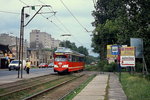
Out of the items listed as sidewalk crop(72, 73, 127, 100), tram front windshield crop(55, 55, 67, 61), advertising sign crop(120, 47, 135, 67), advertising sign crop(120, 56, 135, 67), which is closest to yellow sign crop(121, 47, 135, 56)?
advertising sign crop(120, 47, 135, 67)

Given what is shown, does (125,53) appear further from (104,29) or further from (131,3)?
(104,29)

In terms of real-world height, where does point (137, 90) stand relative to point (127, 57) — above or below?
below

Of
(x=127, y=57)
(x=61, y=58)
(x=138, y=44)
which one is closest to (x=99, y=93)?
(x=127, y=57)

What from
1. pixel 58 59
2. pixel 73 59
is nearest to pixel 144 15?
pixel 58 59

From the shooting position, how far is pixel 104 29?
208ft

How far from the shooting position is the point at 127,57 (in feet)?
79.6

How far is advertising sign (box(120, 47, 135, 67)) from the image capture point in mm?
24047

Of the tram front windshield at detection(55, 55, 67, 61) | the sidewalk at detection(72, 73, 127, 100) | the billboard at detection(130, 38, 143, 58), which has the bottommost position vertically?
the sidewalk at detection(72, 73, 127, 100)

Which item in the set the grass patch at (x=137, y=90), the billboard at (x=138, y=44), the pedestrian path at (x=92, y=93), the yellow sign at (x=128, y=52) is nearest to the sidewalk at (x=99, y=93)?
the pedestrian path at (x=92, y=93)

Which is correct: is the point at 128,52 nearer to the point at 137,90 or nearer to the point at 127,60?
the point at 127,60

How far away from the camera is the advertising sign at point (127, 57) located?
2405 centimetres

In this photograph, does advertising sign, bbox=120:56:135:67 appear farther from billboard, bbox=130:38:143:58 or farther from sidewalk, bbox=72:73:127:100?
sidewalk, bbox=72:73:127:100

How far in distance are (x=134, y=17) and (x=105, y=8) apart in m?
51.6

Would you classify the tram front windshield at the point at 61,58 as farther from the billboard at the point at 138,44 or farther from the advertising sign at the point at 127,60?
the advertising sign at the point at 127,60
